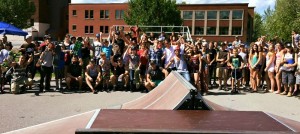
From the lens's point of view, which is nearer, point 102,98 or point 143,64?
point 102,98

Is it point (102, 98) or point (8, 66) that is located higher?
point (8, 66)

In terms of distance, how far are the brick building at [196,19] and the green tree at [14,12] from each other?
62.7ft

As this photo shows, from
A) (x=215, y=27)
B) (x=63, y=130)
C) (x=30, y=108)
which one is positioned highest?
(x=215, y=27)

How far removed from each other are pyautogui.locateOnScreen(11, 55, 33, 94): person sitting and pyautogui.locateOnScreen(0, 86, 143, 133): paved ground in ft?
1.39

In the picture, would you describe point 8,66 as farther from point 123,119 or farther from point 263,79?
point 123,119

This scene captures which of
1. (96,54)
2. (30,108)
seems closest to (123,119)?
(30,108)

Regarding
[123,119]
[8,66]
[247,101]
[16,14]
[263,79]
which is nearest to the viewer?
[123,119]

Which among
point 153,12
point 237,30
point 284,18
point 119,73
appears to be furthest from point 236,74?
point 237,30

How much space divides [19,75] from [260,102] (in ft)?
25.9

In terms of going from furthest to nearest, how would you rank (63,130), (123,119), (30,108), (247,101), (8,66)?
(8,66)
(247,101)
(30,108)
(63,130)
(123,119)

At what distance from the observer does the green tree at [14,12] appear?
5212cm

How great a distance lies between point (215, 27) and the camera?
69.9m

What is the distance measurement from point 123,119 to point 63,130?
662mm

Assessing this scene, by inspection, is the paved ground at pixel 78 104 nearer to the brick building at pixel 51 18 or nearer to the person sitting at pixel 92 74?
the person sitting at pixel 92 74
